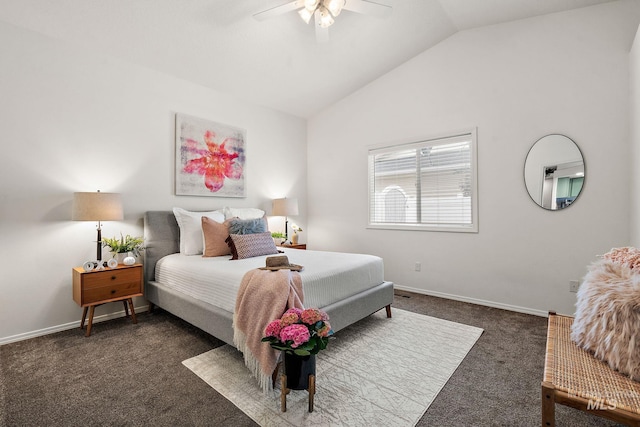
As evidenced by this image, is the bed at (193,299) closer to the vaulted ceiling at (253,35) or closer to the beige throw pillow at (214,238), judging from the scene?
the beige throw pillow at (214,238)

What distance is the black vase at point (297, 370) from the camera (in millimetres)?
1657

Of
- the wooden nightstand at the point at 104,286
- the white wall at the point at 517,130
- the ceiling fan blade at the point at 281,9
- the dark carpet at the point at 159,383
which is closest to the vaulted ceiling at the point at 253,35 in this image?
the white wall at the point at 517,130

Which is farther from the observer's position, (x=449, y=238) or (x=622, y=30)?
(x=449, y=238)

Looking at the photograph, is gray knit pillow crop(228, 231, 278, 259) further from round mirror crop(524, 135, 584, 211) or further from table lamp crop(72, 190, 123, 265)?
round mirror crop(524, 135, 584, 211)

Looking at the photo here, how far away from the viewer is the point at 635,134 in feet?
8.31

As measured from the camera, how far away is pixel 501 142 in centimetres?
340

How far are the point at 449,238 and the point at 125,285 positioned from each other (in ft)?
12.0

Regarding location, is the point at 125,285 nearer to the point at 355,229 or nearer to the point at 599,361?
the point at 355,229

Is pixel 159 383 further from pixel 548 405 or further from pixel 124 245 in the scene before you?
pixel 548 405

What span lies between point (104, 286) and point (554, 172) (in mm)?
4530

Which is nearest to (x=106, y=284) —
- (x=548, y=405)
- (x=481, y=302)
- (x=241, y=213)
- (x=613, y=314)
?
(x=241, y=213)

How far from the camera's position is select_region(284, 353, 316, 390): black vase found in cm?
166

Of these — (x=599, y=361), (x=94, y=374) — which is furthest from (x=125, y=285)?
(x=599, y=361)

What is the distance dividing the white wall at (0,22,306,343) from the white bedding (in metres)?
0.81
